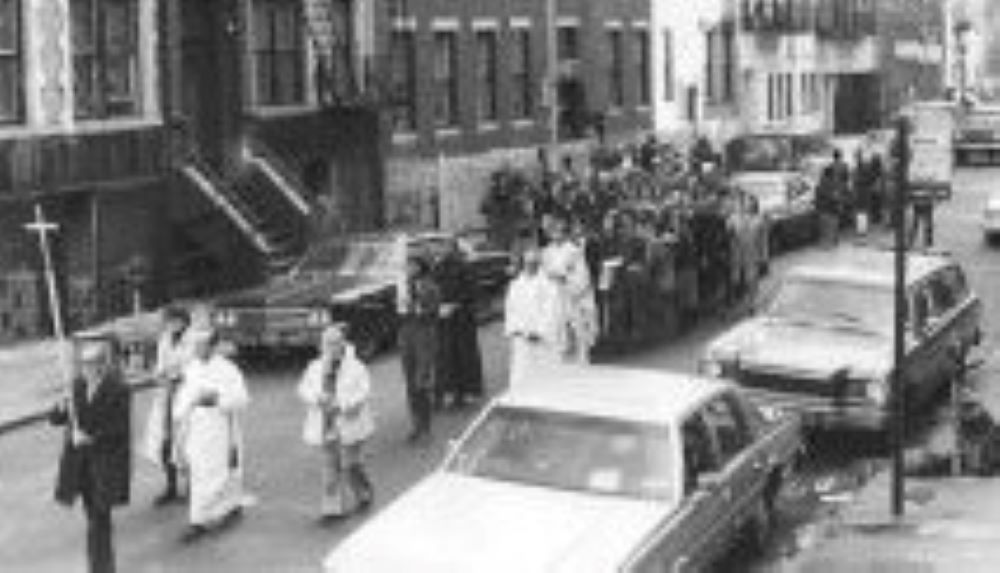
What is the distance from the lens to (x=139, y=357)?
24.6m

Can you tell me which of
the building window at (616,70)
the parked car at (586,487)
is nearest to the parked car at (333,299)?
the parked car at (586,487)

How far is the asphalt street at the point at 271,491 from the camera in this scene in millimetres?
15438

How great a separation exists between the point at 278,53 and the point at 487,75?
900cm

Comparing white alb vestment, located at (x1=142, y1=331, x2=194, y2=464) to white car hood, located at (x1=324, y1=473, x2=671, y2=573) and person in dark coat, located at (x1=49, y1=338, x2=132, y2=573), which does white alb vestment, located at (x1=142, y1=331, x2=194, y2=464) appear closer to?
person in dark coat, located at (x1=49, y1=338, x2=132, y2=573)

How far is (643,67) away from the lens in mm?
53969

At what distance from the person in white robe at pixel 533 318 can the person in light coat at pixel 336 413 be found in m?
4.09

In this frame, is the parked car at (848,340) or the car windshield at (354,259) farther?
the car windshield at (354,259)

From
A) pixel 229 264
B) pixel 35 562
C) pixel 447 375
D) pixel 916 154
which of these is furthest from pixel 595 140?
pixel 35 562

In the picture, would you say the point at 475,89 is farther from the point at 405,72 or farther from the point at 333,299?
the point at 333,299

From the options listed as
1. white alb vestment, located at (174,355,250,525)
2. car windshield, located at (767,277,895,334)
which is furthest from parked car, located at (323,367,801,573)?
car windshield, located at (767,277,895,334)

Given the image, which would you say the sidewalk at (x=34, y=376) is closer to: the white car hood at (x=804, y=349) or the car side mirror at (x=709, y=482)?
the white car hood at (x=804, y=349)

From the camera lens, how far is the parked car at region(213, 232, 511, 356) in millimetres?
24344

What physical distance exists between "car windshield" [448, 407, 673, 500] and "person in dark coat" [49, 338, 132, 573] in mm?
2387

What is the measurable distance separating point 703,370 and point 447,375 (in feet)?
11.7
